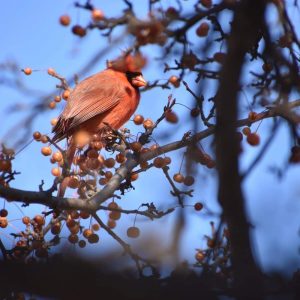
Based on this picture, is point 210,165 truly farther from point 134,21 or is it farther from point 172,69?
point 134,21

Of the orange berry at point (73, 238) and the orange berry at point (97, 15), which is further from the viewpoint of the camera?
the orange berry at point (73, 238)

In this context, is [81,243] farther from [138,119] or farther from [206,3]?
[206,3]

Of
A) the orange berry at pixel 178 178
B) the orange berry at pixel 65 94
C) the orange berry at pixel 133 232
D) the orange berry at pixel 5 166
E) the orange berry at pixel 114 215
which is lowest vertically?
the orange berry at pixel 133 232

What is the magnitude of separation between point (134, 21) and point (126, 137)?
1500mm

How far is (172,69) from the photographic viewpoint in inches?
85.5

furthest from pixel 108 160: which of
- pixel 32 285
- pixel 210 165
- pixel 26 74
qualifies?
pixel 32 285

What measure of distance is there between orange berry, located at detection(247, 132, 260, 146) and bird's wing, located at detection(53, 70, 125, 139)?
131 centimetres

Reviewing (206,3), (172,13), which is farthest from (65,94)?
(172,13)

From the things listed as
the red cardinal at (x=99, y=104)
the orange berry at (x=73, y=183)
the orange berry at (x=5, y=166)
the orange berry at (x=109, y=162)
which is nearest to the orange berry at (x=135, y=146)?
the orange berry at (x=109, y=162)

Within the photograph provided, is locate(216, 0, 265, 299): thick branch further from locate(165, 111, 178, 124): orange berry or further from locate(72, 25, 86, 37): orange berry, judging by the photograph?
locate(165, 111, 178, 124): orange berry

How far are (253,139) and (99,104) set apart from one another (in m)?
1.62

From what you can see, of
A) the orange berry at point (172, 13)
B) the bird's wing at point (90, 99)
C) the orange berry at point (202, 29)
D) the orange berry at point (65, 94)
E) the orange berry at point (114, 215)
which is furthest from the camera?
the bird's wing at point (90, 99)

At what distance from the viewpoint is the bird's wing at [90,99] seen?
3833mm

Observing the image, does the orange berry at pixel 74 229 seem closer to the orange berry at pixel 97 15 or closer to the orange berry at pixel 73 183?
the orange berry at pixel 73 183
